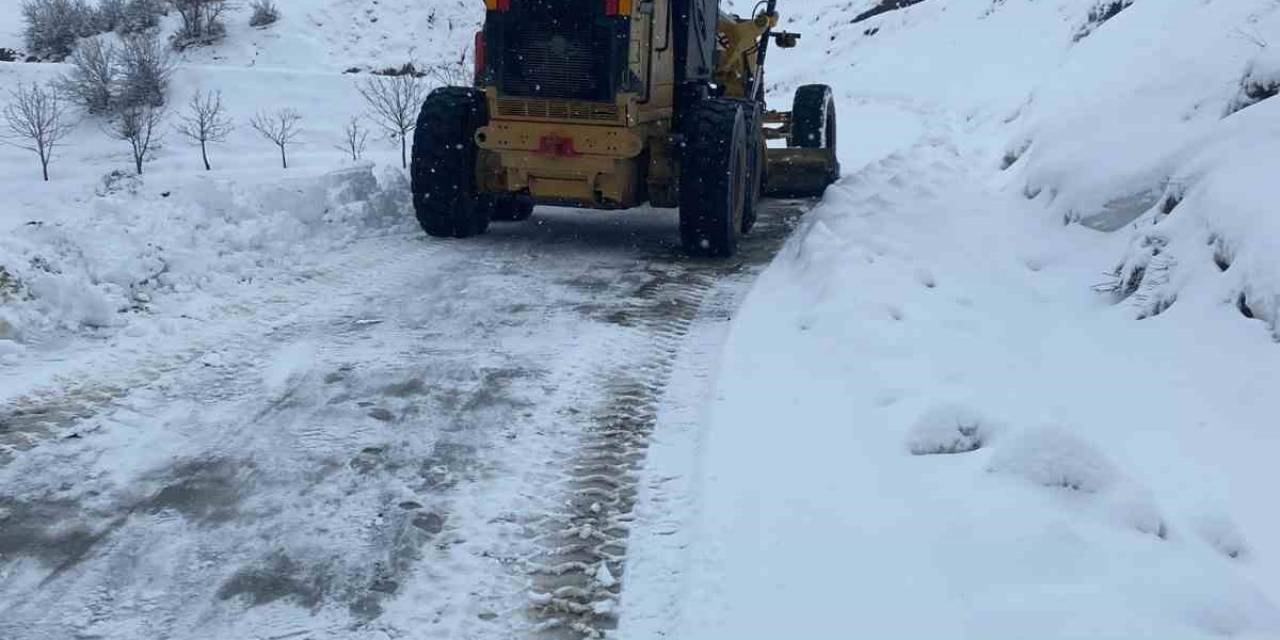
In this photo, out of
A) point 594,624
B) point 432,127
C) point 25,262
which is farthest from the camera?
point 432,127

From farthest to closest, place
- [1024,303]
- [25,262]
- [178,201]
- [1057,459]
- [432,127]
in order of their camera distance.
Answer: [432,127] → [178,201] → [1024,303] → [25,262] → [1057,459]

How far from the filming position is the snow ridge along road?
3850 mm

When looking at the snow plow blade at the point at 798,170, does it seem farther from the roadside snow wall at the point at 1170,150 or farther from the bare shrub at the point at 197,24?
the bare shrub at the point at 197,24

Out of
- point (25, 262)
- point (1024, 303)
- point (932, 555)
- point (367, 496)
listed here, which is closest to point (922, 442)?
point (932, 555)

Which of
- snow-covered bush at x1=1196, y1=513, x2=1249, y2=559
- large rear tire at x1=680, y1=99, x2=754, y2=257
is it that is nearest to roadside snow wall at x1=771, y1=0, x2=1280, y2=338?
snow-covered bush at x1=1196, y1=513, x2=1249, y2=559

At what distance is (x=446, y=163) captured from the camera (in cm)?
970

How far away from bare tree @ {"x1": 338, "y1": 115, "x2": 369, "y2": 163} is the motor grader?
304 cm

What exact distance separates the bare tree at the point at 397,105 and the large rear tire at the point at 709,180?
12.8 feet

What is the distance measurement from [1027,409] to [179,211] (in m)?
5.97

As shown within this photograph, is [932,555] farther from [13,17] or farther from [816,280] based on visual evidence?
[13,17]

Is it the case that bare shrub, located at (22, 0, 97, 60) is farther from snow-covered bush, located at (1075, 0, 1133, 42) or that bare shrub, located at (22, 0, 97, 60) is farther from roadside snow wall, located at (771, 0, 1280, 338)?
snow-covered bush, located at (1075, 0, 1133, 42)

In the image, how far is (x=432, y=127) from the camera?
31.8 ft

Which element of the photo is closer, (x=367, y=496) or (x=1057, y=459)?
(x=1057, y=459)

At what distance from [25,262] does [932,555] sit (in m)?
5.38
